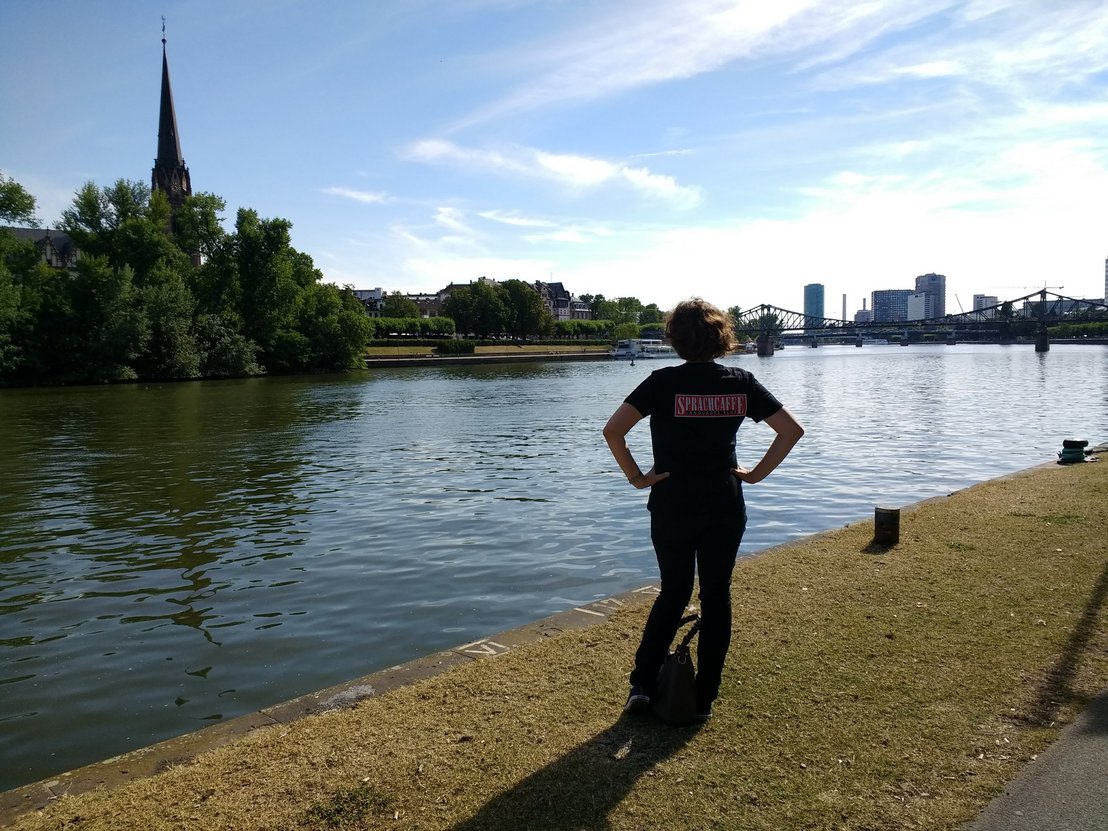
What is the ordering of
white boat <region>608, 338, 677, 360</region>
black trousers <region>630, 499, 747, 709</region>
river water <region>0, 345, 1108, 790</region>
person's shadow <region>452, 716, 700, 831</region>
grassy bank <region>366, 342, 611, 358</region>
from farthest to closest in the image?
white boat <region>608, 338, 677, 360</region> → grassy bank <region>366, 342, 611, 358</region> → river water <region>0, 345, 1108, 790</region> → black trousers <region>630, 499, 747, 709</region> → person's shadow <region>452, 716, 700, 831</region>

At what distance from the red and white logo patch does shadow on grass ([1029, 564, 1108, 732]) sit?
97.5 inches

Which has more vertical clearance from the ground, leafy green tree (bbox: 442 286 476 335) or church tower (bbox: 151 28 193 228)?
church tower (bbox: 151 28 193 228)

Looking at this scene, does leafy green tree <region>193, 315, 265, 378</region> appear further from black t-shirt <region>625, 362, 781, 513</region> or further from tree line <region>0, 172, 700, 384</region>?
black t-shirt <region>625, 362, 781, 513</region>

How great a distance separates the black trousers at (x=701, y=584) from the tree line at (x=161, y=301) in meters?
66.4

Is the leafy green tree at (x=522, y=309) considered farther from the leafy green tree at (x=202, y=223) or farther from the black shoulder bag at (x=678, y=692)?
the black shoulder bag at (x=678, y=692)

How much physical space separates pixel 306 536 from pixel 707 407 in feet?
32.2

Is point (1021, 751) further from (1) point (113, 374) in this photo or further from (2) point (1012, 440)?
(1) point (113, 374)

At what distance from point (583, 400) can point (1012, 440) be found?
78.0ft

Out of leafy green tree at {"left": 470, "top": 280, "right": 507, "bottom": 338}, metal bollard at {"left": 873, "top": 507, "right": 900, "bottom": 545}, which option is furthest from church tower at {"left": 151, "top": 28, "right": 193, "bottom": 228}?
metal bollard at {"left": 873, "top": 507, "right": 900, "bottom": 545}

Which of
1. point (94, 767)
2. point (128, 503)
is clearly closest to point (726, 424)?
point (94, 767)

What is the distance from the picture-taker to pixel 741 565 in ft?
28.7

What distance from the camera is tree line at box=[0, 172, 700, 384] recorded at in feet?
209

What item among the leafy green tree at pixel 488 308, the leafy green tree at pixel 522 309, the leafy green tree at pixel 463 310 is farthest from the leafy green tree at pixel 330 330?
the leafy green tree at pixel 522 309

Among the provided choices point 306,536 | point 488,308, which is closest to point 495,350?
point 488,308
